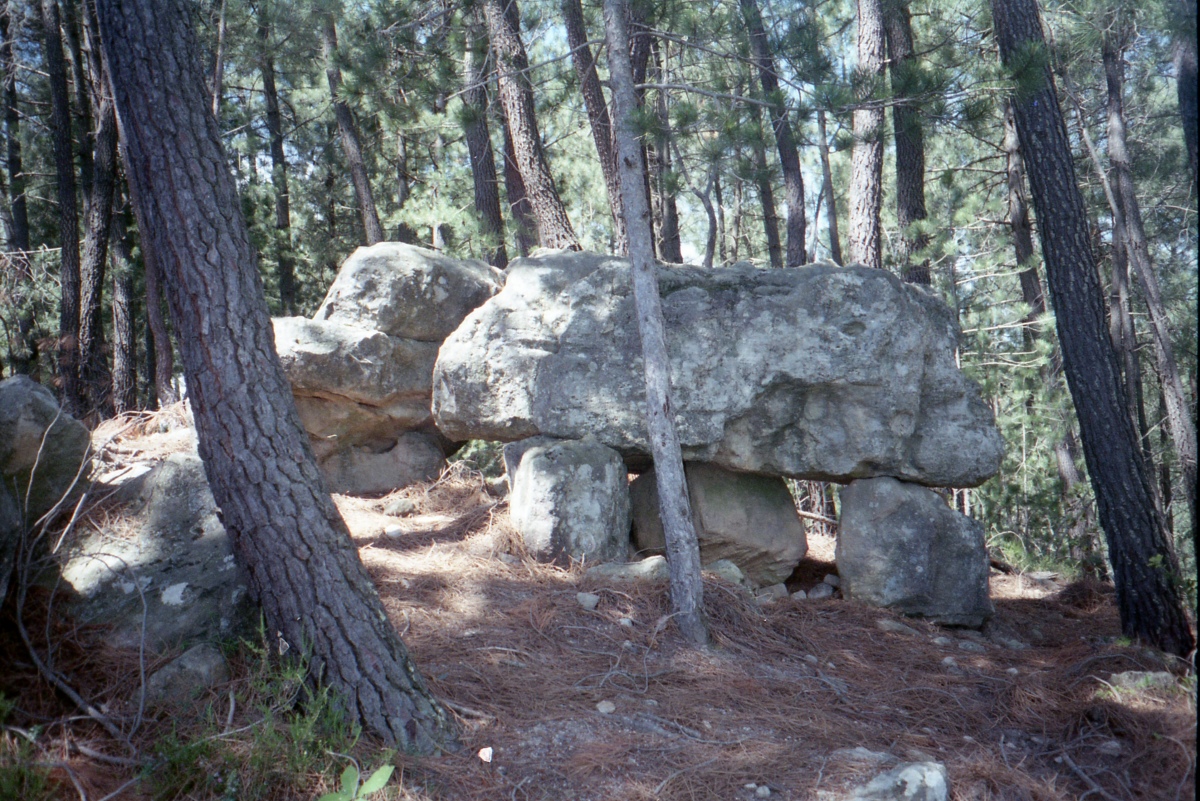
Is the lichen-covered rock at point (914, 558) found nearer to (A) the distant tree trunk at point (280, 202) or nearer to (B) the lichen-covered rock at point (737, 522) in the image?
(B) the lichen-covered rock at point (737, 522)

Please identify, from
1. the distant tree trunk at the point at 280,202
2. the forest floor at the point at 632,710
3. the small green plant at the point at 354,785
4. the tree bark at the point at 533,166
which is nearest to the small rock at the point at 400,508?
the forest floor at the point at 632,710

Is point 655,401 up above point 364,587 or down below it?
above

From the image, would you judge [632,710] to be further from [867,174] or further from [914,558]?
[867,174]

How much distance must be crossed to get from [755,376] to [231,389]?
3375mm

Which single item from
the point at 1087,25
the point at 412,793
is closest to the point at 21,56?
the point at 412,793

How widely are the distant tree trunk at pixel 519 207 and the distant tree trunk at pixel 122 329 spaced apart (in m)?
4.64

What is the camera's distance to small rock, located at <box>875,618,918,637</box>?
488 cm

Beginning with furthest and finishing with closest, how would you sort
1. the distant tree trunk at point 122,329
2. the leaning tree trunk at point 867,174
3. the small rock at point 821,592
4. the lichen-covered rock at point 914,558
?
the distant tree trunk at point 122,329 → the leaning tree trunk at point 867,174 → the small rock at point 821,592 → the lichen-covered rock at point 914,558

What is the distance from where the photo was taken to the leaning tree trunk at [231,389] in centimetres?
296

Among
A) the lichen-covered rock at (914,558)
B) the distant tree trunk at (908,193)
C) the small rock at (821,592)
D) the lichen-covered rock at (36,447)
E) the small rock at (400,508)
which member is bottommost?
the small rock at (821,592)

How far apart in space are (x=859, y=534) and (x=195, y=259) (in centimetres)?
435

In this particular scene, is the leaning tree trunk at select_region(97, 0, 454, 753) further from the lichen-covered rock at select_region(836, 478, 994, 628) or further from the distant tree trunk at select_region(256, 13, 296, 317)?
the distant tree trunk at select_region(256, 13, 296, 317)

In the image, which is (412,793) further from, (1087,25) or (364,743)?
(1087,25)

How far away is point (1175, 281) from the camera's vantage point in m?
12.5
